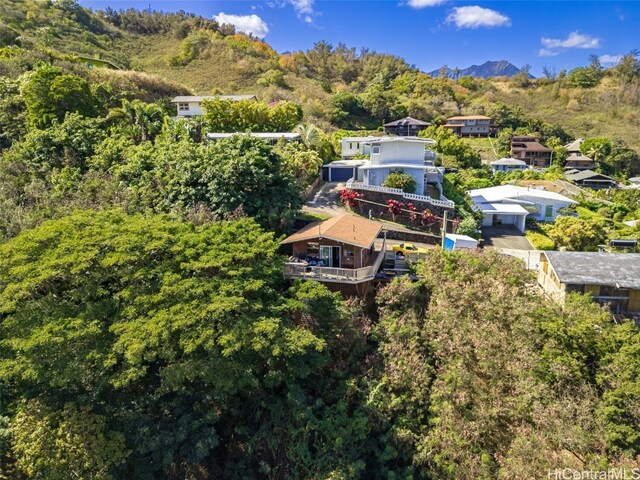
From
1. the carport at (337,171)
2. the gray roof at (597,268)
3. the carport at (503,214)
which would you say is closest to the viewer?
the gray roof at (597,268)

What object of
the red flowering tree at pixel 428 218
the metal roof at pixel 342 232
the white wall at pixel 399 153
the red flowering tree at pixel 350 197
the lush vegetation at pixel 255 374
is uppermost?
the white wall at pixel 399 153

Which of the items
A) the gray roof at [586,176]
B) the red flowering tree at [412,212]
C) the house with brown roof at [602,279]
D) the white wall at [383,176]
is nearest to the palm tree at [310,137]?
the white wall at [383,176]

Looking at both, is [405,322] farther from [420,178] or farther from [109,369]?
[420,178]

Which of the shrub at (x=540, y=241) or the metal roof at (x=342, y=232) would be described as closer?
the metal roof at (x=342, y=232)

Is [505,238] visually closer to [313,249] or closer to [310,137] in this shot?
[313,249]

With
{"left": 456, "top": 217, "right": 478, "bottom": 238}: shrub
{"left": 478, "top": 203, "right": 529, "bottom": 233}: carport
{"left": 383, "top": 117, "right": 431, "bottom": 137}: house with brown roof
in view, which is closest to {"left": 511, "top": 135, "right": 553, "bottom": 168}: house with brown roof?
{"left": 383, "top": 117, "right": 431, "bottom": 137}: house with brown roof

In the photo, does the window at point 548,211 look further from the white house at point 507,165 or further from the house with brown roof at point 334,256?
the house with brown roof at point 334,256

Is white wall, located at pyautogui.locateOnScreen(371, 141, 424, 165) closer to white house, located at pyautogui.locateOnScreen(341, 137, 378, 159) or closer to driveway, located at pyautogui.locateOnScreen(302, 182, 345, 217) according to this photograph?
driveway, located at pyautogui.locateOnScreen(302, 182, 345, 217)
